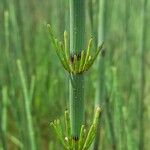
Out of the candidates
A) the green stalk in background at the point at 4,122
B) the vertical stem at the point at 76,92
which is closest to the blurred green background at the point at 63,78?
the green stalk in background at the point at 4,122

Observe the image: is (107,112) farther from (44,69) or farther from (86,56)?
(44,69)

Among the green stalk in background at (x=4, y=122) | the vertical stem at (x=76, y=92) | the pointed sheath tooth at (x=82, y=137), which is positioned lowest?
the green stalk in background at (x=4, y=122)

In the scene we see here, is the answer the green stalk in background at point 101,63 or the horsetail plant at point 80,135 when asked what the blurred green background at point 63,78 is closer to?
the green stalk in background at point 101,63

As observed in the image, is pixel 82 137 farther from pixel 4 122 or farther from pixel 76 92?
pixel 4 122

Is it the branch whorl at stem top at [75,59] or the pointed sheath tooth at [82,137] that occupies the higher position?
the branch whorl at stem top at [75,59]

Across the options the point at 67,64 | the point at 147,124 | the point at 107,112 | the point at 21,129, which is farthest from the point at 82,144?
the point at 147,124

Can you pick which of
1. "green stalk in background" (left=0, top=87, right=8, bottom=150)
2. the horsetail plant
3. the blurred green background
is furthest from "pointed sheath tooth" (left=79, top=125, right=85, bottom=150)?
"green stalk in background" (left=0, top=87, right=8, bottom=150)

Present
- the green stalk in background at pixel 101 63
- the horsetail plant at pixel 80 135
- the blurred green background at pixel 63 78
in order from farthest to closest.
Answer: the blurred green background at pixel 63 78 → the green stalk in background at pixel 101 63 → the horsetail plant at pixel 80 135

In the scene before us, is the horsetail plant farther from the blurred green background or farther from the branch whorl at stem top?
the blurred green background
